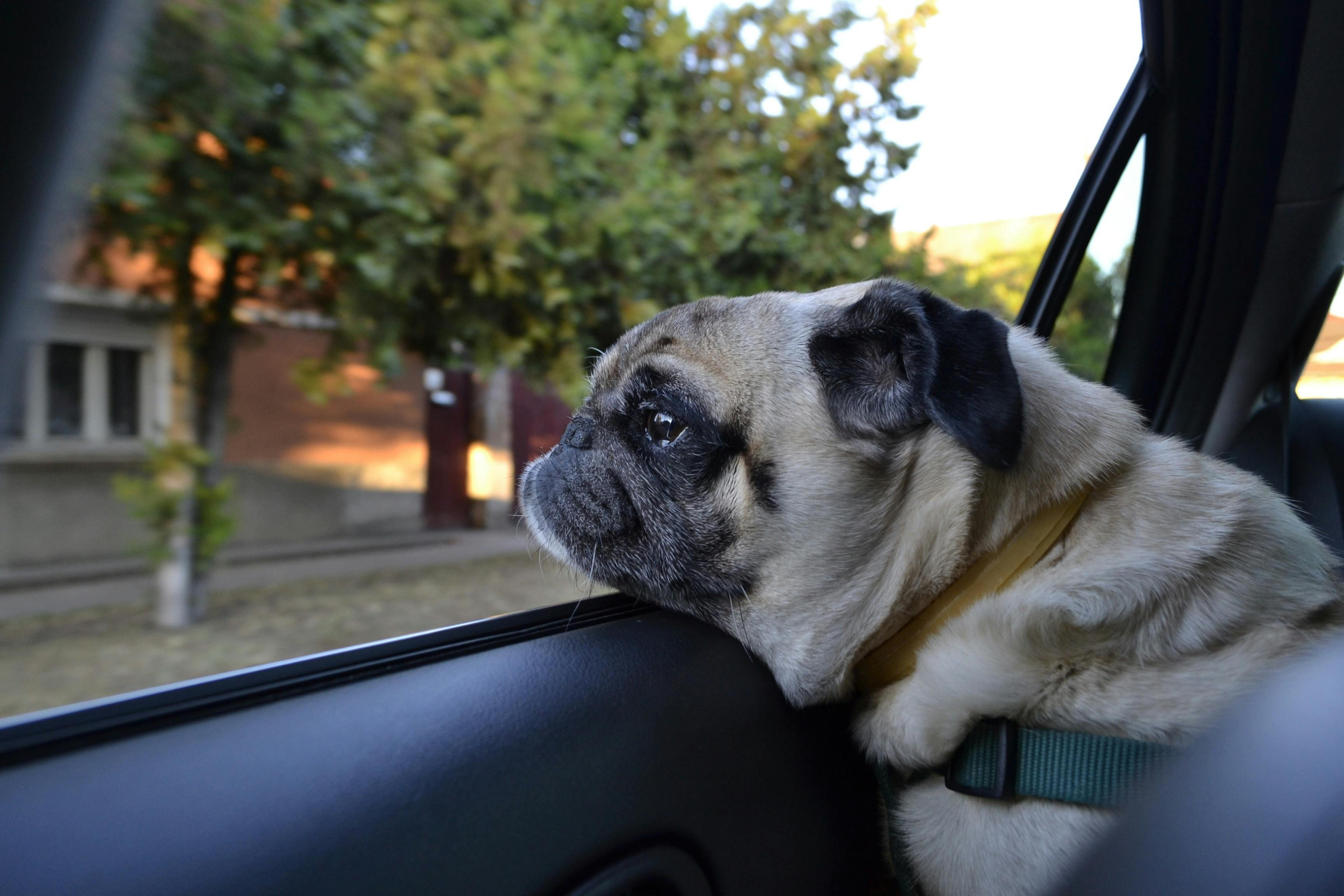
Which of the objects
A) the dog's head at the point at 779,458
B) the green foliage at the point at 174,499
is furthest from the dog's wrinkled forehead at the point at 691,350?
the green foliage at the point at 174,499

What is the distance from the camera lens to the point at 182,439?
3.11 metres

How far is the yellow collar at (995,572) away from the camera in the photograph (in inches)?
60.5

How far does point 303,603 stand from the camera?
9.29 ft

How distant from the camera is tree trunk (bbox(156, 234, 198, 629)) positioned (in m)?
2.60

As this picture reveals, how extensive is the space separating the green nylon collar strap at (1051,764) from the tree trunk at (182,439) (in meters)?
2.16

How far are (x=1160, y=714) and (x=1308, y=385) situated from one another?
185 cm

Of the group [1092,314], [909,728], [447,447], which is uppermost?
[1092,314]

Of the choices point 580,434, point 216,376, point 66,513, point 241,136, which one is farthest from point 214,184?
point 580,434

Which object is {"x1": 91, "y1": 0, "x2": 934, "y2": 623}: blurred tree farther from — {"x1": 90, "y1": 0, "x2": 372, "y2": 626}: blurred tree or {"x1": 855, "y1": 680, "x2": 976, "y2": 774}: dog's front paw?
{"x1": 855, "y1": 680, "x2": 976, "y2": 774}: dog's front paw

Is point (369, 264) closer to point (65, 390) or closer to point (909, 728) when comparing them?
point (65, 390)

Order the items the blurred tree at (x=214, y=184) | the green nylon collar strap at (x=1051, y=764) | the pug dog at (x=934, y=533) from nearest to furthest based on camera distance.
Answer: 1. the green nylon collar strap at (x=1051, y=764)
2. the pug dog at (x=934, y=533)
3. the blurred tree at (x=214, y=184)

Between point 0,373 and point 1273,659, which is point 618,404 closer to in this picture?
point 0,373

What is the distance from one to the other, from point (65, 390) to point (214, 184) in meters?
0.89

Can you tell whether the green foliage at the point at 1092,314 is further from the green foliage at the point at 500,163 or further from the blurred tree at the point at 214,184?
the blurred tree at the point at 214,184
